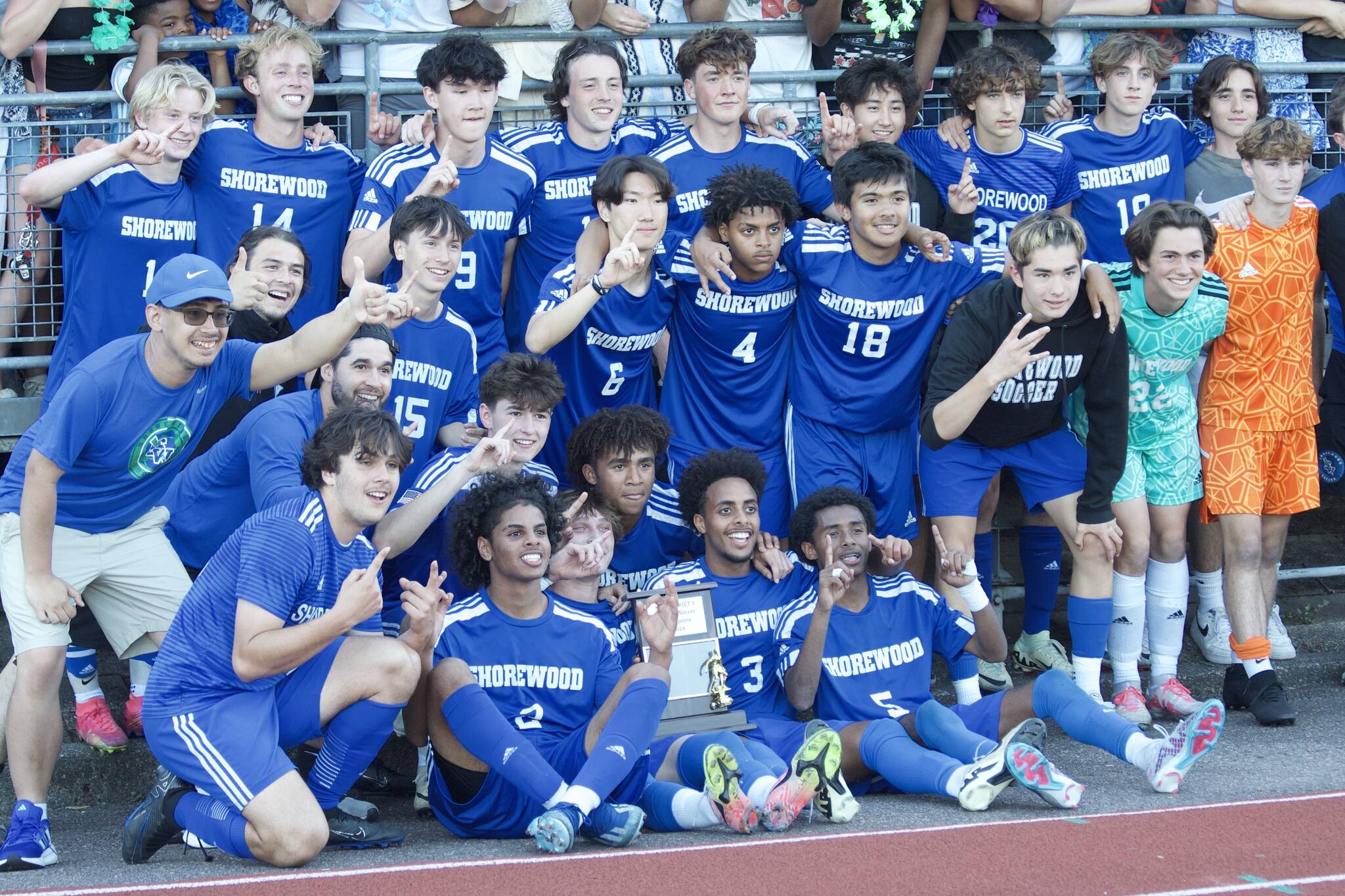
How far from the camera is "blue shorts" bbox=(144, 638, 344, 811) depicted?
4.48 metres

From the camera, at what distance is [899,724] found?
521 cm

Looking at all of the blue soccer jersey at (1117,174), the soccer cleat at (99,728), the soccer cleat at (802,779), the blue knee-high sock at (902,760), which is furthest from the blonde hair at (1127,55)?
the soccer cleat at (99,728)

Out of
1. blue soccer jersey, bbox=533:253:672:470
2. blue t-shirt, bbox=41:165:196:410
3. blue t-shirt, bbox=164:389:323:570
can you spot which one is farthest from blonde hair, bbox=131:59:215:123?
blue soccer jersey, bbox=533:253:672:470

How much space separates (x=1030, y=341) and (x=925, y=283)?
0.78 meters

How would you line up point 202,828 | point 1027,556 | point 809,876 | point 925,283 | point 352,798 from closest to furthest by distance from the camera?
point 809,876 → point 202,828 → point 352,798 → point 925,283 → point 1027,556

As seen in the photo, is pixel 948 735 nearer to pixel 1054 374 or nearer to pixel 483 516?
Result: pixel 1054 374

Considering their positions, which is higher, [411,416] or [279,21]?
[279,21]

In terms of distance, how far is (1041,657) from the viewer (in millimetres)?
6703

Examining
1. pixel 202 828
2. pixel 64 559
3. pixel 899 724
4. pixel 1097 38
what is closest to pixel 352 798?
pixel 202 828

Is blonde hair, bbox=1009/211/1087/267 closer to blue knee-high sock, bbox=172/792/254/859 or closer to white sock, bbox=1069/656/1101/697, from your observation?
white sock, bbox=1069/656/1101/697

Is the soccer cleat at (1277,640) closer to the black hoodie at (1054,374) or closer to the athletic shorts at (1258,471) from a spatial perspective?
the athletic shorts at (1258,471)

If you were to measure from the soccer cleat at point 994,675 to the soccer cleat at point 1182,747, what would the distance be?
4.65 feet

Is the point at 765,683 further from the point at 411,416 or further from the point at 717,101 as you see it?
the point at 717,101

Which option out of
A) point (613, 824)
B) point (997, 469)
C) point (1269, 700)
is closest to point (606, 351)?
point (997, 469)
